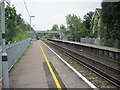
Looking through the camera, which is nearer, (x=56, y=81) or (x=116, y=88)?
(x=116, y=88)

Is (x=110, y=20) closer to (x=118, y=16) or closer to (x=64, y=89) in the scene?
(x=118, y=16)

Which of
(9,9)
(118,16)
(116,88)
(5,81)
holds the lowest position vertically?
(116,88)

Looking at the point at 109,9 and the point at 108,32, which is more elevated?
the point at 109,9

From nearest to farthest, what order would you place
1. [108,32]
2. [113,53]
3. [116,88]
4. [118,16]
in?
[116,88] < [113,53] < [118,16] < [108,32]

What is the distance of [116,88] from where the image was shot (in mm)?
7266

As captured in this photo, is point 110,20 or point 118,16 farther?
point 110,20

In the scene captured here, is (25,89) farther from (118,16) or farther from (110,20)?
(110,20)

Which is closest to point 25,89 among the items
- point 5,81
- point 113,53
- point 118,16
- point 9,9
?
point 5,81

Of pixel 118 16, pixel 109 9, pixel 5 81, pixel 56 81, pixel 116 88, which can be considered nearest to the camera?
pixel 5 81

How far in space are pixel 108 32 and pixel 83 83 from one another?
94.3 ft

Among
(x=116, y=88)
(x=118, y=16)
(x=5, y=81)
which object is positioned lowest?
(x=116, y=88)

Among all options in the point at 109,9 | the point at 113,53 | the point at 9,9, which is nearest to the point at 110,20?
the point at 109,9

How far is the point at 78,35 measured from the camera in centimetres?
6969

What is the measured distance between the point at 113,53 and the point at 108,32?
956 inches
